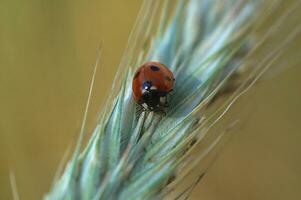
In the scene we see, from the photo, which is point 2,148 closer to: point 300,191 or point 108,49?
point 108,49

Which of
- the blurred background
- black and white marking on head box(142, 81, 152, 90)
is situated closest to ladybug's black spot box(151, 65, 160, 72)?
black and white marking on head box(142, 81, 152, 90)

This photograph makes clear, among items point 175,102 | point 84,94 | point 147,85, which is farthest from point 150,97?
point 84,94

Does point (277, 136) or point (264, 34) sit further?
point (277, 136)

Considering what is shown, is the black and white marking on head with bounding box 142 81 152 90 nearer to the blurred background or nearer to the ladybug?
the ladybug

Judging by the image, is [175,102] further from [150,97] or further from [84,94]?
[84,94]

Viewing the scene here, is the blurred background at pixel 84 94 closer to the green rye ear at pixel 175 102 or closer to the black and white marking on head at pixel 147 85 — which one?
the black and white marking on head at pixel 147 85

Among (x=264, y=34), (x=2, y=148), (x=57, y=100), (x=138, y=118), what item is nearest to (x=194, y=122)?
(x=138, y=118)
